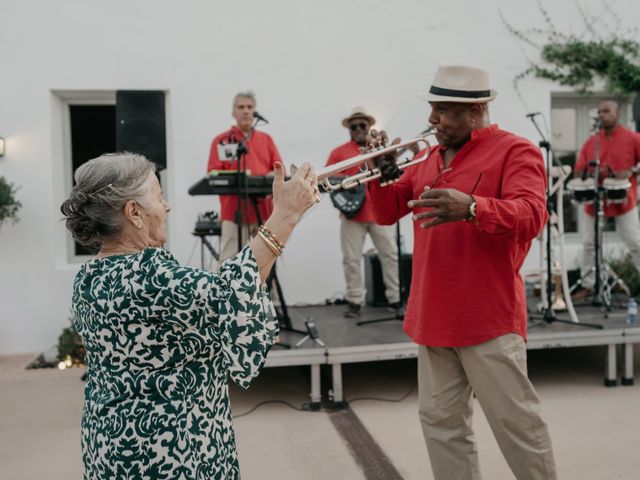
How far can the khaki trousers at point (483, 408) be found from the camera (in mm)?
2662

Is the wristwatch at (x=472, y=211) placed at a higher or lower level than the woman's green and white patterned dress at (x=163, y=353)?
higher

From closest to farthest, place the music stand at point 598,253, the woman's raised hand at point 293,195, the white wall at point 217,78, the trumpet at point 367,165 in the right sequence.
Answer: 1. the woman's raised hand at point 293,195
2. the trumpet at point 367,165
3. the music stand at point 598,253
4. the white wall at point 217,78

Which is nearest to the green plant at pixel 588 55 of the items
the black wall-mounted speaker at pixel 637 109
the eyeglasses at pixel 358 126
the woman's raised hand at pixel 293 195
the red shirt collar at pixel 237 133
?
the black wall-mounted speaker at pixel 637 109

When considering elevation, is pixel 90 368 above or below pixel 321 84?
below

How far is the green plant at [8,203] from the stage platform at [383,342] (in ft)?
9.97

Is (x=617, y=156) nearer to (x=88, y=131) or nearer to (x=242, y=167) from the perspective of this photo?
(x=242, y=167)

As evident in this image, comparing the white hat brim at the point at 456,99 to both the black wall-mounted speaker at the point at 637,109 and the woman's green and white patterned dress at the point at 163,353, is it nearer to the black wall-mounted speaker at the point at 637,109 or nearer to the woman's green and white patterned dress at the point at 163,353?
the woman's green and white patterned dress at the point at 163,353

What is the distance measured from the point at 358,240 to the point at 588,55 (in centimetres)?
379

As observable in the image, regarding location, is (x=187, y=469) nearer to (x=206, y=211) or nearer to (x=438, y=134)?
(x=438, y=134)

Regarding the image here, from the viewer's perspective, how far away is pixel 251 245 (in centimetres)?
182

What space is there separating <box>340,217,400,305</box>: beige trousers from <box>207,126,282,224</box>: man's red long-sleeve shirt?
825 millimetres

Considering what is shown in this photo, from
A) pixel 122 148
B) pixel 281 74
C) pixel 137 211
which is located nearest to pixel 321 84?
pixel 281 74

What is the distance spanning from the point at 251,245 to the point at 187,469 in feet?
2.07

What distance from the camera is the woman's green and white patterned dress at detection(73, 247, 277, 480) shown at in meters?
1.75
